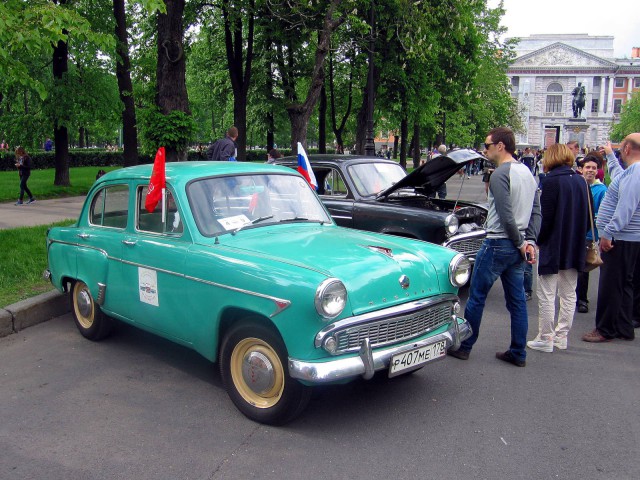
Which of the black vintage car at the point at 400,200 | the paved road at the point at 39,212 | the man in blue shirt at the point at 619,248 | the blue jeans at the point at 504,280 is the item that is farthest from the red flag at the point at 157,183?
the paved road at the point at 39,212

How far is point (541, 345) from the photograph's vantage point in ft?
18.4

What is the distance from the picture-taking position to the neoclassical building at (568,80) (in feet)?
341

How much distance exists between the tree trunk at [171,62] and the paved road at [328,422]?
6.80 m

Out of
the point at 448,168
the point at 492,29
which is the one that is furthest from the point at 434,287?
the point at 492,29

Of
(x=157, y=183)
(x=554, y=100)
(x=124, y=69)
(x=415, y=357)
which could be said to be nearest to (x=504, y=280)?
(x=415, y=357)

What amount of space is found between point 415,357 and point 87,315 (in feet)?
11.3

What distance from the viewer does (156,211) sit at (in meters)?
4.80

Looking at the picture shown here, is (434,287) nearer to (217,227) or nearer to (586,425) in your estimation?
(586,425)

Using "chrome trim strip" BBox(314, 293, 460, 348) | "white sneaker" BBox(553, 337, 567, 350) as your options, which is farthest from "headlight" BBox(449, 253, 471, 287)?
"white sneaker" BBox(553, 337, 567, 350)

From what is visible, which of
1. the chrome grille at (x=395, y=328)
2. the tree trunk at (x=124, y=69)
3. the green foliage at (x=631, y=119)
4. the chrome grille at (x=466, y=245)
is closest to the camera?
the chrome grille at (x=395, y=328)

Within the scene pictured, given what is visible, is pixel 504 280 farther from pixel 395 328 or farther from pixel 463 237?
pixel 463 237

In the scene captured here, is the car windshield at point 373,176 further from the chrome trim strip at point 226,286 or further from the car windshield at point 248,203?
the chrome trim strip at point 226,286

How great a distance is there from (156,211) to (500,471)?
3255 millimetres

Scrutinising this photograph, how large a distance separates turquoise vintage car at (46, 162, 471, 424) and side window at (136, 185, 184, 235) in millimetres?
13
